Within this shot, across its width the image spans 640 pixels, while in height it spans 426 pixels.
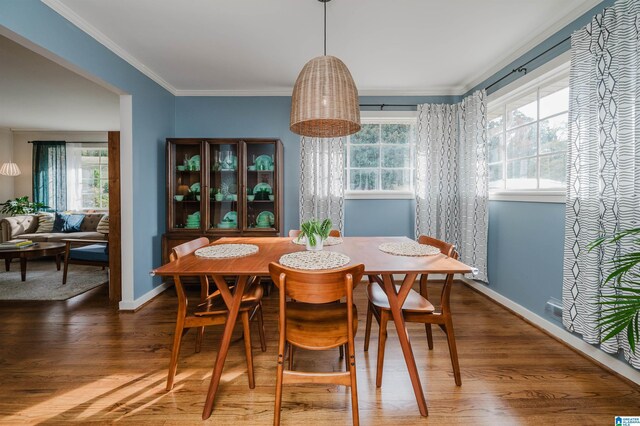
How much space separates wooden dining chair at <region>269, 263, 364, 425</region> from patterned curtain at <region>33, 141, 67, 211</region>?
6.70 meters

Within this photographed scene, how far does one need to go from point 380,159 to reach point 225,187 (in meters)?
2.00

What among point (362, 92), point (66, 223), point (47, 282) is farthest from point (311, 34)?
point (66, 223)

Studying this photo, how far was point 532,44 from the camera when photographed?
259 centimetres

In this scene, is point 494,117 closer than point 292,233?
No

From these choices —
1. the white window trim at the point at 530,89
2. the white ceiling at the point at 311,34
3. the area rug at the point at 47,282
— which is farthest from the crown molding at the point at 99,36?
the white window trim at the point at 530,89

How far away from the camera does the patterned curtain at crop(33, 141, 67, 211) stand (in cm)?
587

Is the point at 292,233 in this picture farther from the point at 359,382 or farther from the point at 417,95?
the point at 417,95

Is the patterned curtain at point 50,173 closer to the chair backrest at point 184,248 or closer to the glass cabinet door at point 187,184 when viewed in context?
the glass cabinet door at point 187,184

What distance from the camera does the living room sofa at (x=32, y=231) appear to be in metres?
4.86

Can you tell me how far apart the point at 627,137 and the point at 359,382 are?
2.11m

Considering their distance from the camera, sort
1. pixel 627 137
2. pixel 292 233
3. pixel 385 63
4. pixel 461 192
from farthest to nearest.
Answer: pixel 461 192, pixel 385 63, pixel 292 233, pixel 627 137

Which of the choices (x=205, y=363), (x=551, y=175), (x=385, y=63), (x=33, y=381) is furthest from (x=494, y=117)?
(x=33, y=381)

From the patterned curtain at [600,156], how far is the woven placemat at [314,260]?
157 centimetres

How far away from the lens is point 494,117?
3316mm
